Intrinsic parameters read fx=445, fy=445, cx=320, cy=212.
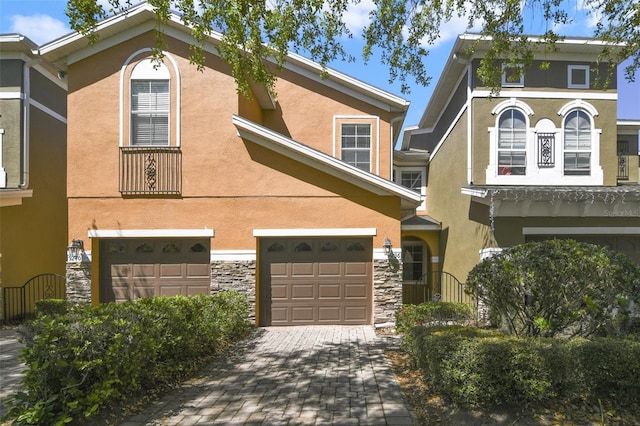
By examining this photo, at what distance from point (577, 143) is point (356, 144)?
6.47 metres

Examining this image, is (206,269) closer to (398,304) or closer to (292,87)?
(398,304)

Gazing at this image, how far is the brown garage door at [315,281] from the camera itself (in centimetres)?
1184

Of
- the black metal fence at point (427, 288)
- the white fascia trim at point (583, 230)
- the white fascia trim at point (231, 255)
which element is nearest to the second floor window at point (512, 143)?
the white fascia trim at point (583, 230)

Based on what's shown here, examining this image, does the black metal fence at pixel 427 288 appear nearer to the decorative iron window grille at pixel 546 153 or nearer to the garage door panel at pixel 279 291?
the decorative iron window grille at pixel 546 153

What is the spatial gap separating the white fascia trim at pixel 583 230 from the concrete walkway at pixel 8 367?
11.8m

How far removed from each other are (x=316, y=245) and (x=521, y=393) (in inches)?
283

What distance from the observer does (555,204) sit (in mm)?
11945

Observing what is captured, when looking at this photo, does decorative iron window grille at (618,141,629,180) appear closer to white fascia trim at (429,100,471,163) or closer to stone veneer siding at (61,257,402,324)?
white fascia trim at (429,100,471,163)

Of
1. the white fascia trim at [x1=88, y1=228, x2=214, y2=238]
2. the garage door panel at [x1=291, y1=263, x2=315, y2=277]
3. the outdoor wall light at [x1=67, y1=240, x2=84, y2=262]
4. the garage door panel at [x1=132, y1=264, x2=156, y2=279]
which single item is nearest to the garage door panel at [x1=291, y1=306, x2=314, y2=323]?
the garage door panel at [x1=291, y1=263, x2=315, y2=277]

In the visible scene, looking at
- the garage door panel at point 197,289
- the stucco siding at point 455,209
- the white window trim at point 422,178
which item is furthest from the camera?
the white window trim at point 422,178

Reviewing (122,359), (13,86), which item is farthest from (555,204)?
(13,86)

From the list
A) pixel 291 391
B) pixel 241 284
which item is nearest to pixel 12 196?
pixel 241 284

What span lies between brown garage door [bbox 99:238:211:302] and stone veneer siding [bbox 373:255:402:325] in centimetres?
443

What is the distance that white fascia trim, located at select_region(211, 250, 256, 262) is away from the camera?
1151 cm
